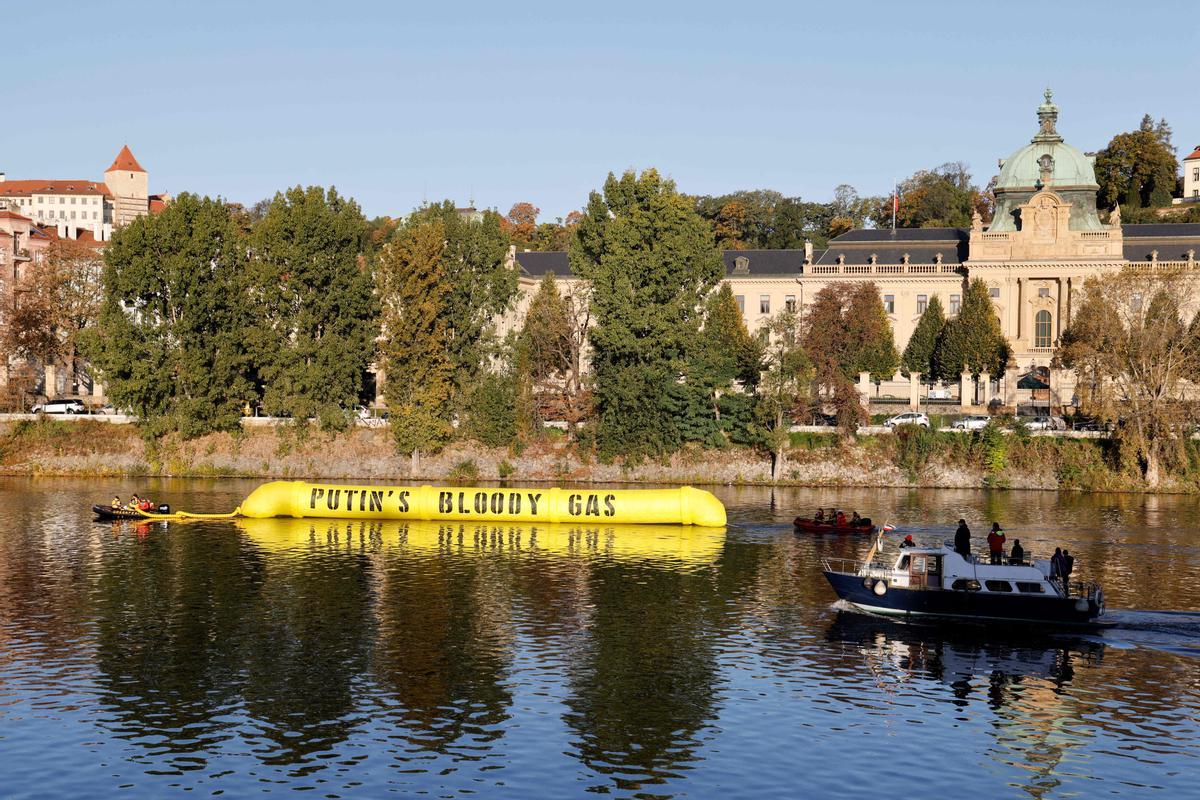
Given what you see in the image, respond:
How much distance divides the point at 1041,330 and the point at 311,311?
267ft

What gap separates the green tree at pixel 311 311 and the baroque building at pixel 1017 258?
3888 centimetres

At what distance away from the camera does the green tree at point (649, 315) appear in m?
104

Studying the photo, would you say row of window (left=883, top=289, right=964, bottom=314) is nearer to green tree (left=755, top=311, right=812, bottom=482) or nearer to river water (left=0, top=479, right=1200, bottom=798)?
green tree (left=755, top=311, right=812, bottom=482)

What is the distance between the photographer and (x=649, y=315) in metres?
104

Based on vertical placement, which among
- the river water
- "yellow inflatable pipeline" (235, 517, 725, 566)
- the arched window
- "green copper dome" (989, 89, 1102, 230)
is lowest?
the river water

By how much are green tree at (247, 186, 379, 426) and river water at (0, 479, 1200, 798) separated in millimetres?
34256

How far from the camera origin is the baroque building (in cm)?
14525

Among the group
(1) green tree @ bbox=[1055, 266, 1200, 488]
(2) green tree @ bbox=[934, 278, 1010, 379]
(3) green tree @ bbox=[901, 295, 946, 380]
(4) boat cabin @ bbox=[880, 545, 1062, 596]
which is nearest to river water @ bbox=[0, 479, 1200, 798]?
(4) boat cabin @ bbox=[880, 545, 1062, 596]

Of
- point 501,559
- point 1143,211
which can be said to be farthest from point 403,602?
point 1143,211

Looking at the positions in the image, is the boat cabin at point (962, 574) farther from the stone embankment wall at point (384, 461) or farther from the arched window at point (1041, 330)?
the arched window at point (1041, 330)

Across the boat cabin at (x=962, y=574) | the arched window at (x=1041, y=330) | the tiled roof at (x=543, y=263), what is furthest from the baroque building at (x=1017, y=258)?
the boat cabin at (x=962, y=574)

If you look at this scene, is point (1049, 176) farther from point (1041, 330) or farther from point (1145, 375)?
point (1145, 375)

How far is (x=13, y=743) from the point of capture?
128ft

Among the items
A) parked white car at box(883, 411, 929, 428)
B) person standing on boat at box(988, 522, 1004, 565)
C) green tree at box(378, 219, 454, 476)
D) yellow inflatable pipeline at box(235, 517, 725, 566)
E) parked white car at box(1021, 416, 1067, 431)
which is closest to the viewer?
person standing on boat at box(988, 522, 1004, 565)
